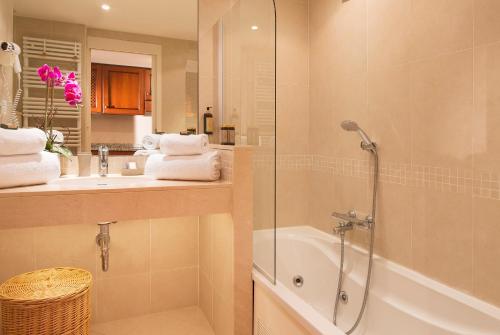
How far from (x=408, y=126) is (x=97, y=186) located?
1529 mm

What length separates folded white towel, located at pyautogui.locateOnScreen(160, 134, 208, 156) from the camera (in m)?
1.85

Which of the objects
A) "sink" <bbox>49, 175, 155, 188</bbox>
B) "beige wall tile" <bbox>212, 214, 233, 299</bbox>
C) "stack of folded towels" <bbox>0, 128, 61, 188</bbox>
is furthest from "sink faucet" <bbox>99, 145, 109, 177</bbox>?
"beige wall tile" <bbox>212, 214, 233, 299</bbox>

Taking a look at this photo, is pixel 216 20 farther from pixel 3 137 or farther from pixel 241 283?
pixel 241 283

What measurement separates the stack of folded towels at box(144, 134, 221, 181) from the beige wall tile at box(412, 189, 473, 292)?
3.39ft

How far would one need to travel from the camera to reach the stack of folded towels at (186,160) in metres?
1.77

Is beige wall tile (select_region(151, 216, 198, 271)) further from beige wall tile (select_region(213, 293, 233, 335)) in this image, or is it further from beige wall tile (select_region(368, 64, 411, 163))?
beige wall tile (select_region(368, 64, 411, 163))

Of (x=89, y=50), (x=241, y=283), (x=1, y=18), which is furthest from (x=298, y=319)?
(x=1, y=18)

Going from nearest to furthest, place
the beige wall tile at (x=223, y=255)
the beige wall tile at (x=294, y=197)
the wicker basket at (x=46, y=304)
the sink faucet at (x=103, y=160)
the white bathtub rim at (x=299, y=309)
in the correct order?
the white bathtub rim at (x=299, y=309) → the wicker basket at (x=46, y=304) → the beige wall tile at (x=223, y=255) → the sink faucet at (x=103, y=160) → the beige wall tile at (x=294, y=197)

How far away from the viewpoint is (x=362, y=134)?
2.08m

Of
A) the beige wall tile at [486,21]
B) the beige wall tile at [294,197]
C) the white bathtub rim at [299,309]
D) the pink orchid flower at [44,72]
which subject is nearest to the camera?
the white bathtub rim at [299,309]

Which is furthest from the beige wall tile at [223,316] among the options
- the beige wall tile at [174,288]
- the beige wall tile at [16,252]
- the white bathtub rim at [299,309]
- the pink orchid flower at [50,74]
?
the pink orchid flower at [50,74]

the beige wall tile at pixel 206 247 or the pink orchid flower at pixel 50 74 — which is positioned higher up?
the pink orchid flower at pixel 50 74

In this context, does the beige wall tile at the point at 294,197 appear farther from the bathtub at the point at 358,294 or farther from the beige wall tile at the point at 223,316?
the beige wall tile at the point at 223,316

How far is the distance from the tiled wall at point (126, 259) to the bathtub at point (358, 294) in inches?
27.7
